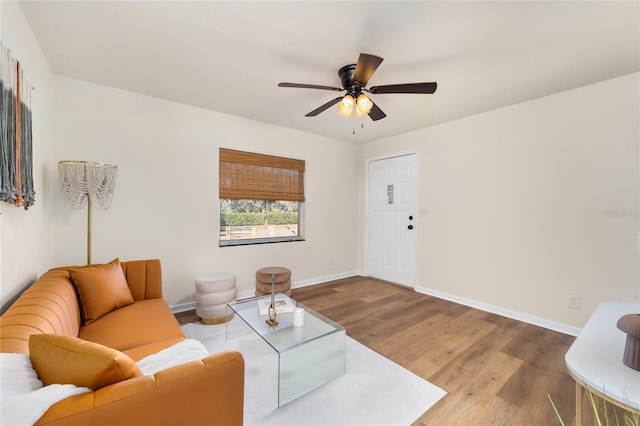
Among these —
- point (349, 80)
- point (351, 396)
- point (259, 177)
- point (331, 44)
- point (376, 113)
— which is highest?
point (331, 44)

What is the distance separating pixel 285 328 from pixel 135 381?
126 cm

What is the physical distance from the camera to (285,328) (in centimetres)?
202

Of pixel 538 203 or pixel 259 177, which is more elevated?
pixel 259 177

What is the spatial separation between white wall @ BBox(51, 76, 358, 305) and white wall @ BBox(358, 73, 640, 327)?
6.76 feet

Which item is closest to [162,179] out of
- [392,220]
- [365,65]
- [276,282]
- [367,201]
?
[276,282]

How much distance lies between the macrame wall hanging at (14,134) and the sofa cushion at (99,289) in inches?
22.7

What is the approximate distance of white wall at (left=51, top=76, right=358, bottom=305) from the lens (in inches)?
103

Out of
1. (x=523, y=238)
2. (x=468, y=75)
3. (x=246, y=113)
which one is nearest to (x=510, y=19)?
(x=468, y=75)

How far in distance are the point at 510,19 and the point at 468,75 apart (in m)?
0.71

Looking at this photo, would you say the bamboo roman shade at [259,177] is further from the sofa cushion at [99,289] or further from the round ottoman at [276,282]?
the sofa cushion at [99,289]

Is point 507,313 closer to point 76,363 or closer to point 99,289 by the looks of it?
point 76,363

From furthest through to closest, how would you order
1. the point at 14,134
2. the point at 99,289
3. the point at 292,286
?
the point at 292,286 → the point at 99,289 → the point at 14,134

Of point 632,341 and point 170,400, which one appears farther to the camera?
point 632,341

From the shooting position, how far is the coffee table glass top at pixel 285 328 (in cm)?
180
